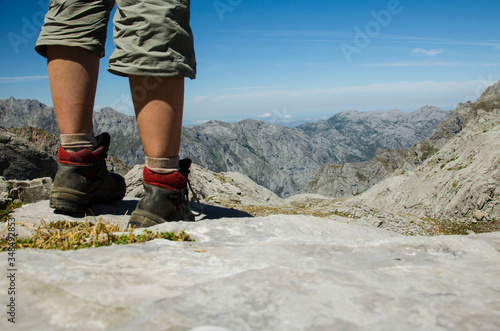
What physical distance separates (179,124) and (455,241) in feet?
11.9

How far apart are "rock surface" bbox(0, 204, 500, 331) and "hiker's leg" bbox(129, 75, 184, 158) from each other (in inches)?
63.4

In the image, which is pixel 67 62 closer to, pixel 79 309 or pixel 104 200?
pixel 104 200

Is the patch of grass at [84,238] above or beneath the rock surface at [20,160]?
above

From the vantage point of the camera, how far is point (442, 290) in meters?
2.28

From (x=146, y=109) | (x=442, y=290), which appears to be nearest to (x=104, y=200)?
(x=146, y=109)

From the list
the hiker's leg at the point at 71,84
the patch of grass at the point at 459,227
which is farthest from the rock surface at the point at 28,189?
the patch of grass at the point at 459,227

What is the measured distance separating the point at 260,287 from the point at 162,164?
2.81m

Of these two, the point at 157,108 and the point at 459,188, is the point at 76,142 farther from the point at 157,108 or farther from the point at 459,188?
the point at 459,188

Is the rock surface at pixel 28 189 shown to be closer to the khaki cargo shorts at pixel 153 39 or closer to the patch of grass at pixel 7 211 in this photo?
the patch of grass at pixel 7 211

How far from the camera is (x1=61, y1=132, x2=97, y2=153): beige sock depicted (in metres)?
4.91

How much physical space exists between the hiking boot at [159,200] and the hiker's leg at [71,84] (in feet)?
4.48

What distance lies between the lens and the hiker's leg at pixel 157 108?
428 cm

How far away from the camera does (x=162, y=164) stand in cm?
454

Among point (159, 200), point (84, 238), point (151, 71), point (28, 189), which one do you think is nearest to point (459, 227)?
point (159, 200)
